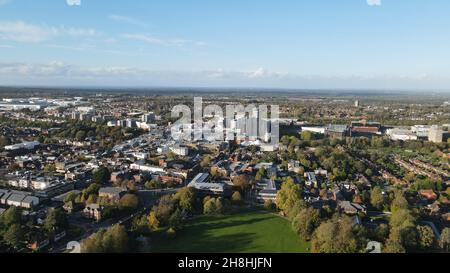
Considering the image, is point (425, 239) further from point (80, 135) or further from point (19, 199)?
point (80, 135)

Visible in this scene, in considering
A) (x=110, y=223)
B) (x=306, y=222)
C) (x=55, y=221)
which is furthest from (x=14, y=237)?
(x=306, y=222)

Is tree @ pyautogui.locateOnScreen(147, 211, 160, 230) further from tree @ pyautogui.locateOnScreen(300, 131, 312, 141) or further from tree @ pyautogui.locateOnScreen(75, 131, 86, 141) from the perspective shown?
tree @ pyautogui.locateOnScreen(300, 131, 312, 141)

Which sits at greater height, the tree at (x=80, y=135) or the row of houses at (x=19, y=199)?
the tree at (x=80, y=135)

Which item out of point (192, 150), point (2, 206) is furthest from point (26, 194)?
point (192, 150)

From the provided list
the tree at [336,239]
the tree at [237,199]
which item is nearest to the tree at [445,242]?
the tree at [336,239]

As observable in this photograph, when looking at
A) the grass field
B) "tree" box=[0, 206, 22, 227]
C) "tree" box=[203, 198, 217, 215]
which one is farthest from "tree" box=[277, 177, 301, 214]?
"tree" box=[0, 206, 22, 227]

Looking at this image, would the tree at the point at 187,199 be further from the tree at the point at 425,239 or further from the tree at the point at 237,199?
the tree at the point at 425,239
